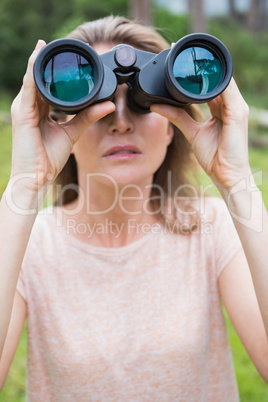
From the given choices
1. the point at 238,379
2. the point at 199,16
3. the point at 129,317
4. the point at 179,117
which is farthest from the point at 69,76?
the point at 199,16

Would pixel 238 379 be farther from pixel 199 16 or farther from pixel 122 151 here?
pixel 199 16

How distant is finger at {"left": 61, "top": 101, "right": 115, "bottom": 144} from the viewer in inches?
45.5

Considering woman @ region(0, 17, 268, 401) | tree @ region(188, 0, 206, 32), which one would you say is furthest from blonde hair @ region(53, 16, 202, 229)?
tree @ region(188, 0, 206, 32)

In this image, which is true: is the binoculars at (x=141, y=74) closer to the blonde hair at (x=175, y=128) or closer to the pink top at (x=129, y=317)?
the blonde hair at (x=175, y=128)

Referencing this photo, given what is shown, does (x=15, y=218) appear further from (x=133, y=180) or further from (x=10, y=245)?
(x=133, y=180)

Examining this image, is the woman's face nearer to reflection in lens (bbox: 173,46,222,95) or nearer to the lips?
the lips

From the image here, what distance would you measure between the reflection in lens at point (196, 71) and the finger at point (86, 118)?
20 cm

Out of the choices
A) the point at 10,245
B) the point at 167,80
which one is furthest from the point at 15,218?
the point at 167,80

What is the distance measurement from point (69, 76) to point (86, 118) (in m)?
0.11

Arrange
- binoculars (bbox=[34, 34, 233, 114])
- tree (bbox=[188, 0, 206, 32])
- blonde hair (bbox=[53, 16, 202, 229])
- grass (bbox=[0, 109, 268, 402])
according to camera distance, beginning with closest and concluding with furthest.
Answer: binoculars (bbox=[34, 34, 233, 114])
blonde hair (bbox=[53, 16, 202, 229])
grass (bbox=[0, 109, 268, 402])
tree (bbox=[188, 0, 206, 32])

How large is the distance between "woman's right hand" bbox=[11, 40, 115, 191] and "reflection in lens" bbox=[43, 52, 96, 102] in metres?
0.04

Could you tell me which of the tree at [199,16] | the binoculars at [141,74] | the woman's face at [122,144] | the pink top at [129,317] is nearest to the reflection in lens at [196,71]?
the binoculars at [141,74]

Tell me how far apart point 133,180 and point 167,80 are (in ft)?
1.00

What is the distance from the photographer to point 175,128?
1.60 metres
